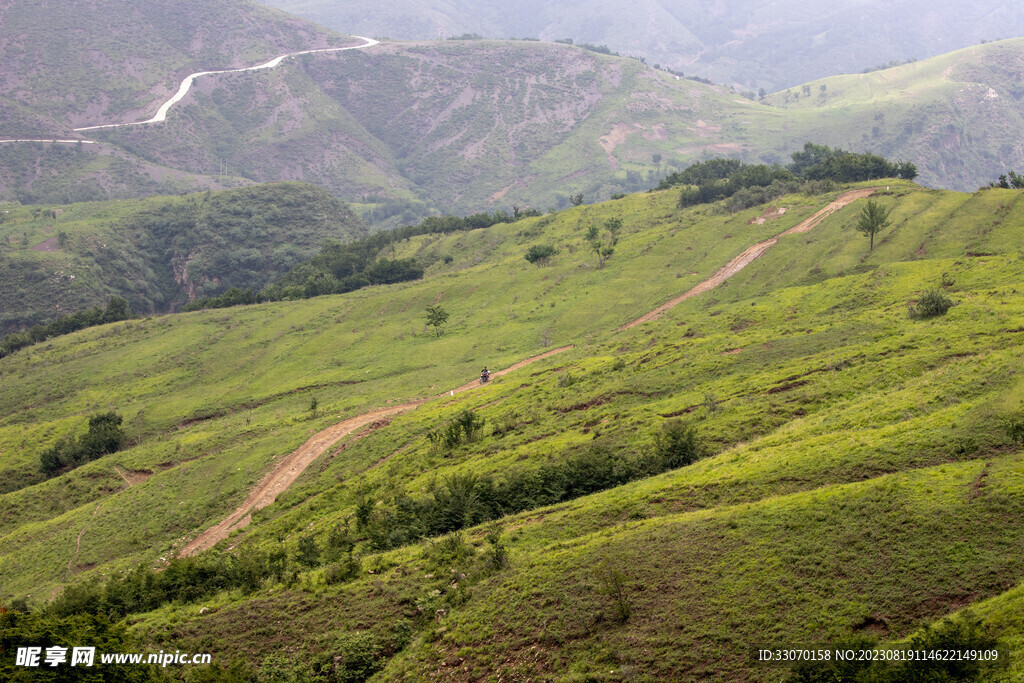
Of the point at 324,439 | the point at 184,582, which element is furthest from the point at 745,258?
the point at 184,582

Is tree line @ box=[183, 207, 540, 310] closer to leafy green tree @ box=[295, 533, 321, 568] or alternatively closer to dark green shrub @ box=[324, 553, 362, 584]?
leafy green tree @ box=[295, 533, 321, 568]

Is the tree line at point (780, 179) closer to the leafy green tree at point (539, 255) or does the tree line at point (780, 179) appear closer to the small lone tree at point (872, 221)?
the leafy green tree at point (539, 255)

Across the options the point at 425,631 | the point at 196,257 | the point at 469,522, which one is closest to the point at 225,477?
the point at 469,522

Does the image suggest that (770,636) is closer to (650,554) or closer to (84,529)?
(650,554)

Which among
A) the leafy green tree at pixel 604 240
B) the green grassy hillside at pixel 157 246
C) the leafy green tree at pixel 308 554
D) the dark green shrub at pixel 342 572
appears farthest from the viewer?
the green grassy hillside at pixel 157 246

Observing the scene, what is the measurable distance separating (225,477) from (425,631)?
2723cm

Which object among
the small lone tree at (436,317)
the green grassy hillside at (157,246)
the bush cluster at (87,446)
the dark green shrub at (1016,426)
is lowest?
the dark green shrub at (1016,426)

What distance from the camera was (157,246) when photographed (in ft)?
545

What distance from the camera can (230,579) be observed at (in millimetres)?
24531

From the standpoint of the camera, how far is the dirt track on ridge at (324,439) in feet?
118

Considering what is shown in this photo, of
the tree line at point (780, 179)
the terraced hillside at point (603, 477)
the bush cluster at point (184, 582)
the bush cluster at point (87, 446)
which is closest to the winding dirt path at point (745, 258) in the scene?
the terraced hillside at point (603, 477)

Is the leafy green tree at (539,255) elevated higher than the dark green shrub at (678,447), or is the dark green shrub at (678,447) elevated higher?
the leafy green tree at (539,255)

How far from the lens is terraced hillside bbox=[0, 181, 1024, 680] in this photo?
16.7 m

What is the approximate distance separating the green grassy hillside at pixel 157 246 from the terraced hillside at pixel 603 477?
241 ft
